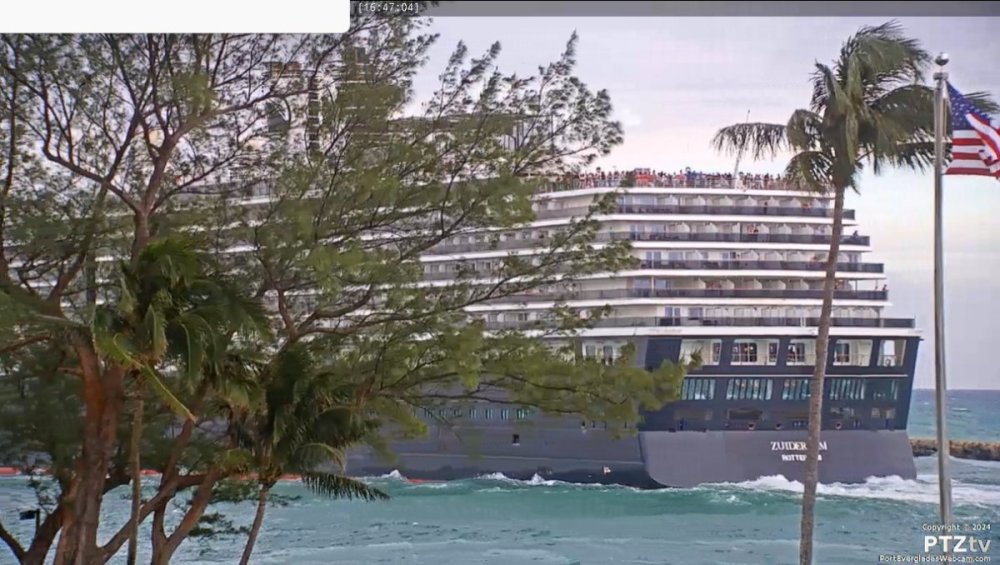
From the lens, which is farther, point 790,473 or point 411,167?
point 790,473

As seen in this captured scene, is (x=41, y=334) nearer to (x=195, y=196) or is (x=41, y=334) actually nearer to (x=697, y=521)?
(x=195, y=196)

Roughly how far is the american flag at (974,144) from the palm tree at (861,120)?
2.87ft

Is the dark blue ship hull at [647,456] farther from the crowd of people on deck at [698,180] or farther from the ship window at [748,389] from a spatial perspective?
the crowd of people on deck at [698,180]

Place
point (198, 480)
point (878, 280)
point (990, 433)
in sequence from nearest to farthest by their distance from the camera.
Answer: point (198, 480) → point (878, 280) → point (990, 433)

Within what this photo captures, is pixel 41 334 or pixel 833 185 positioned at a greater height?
pixel 833 185

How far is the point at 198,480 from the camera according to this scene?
6.86 meters

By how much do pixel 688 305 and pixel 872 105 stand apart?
7613mm

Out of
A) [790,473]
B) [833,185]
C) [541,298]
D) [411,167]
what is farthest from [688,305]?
[411,167]

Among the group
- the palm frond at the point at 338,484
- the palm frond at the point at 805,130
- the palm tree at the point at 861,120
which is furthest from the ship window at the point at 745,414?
the palm frond at the point at 338,484

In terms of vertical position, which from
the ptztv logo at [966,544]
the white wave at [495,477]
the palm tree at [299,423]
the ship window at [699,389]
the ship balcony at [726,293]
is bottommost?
the white wave at [495,477]

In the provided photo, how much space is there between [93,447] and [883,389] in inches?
467

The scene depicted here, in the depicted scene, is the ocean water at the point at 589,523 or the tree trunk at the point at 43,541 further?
the ocean water at the point at 589,523

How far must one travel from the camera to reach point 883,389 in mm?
15961

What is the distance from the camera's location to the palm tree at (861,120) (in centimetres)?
728
